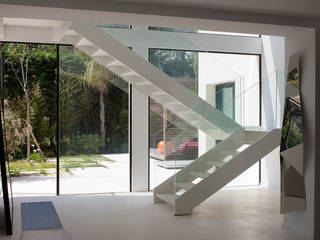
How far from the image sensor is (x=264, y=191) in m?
9.95

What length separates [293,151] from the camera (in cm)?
616

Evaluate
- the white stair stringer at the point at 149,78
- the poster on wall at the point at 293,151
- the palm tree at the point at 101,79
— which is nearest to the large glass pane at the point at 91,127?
the palm tree at the point at 101,79

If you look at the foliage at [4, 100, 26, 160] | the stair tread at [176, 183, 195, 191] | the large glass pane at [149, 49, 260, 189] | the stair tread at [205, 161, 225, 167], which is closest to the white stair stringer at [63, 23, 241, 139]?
the large glass pane at [149, 49, 260, 189]

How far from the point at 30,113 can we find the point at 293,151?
24.9ft

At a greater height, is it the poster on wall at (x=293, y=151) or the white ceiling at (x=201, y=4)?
the white ceiling at (x=201, y=4)

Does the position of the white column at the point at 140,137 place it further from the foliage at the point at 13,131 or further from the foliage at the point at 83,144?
the foliage at the point at 13,131

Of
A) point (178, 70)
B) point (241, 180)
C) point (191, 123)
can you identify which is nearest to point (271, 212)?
point (191, 123)

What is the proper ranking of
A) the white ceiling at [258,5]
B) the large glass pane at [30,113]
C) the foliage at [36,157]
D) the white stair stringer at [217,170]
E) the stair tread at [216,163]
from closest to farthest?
the white ceiling at [258,5], the white stair stringer at [217,170], the stair tread at [216,163], the large glass pane at [30,113], the foliage at [36,157]

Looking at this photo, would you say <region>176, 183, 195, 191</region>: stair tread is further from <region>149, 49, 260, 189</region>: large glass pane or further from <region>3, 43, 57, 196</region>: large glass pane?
<region>3, 43, 57, 196</region>: large glass pane

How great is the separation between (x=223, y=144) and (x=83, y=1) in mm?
4207

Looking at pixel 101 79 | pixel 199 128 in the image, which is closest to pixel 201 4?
pixel 199 128

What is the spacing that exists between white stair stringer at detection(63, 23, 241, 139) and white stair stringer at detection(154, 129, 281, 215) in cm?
32

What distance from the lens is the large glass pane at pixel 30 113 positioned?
11406mm

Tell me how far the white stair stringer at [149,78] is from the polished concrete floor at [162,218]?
1.52 m
